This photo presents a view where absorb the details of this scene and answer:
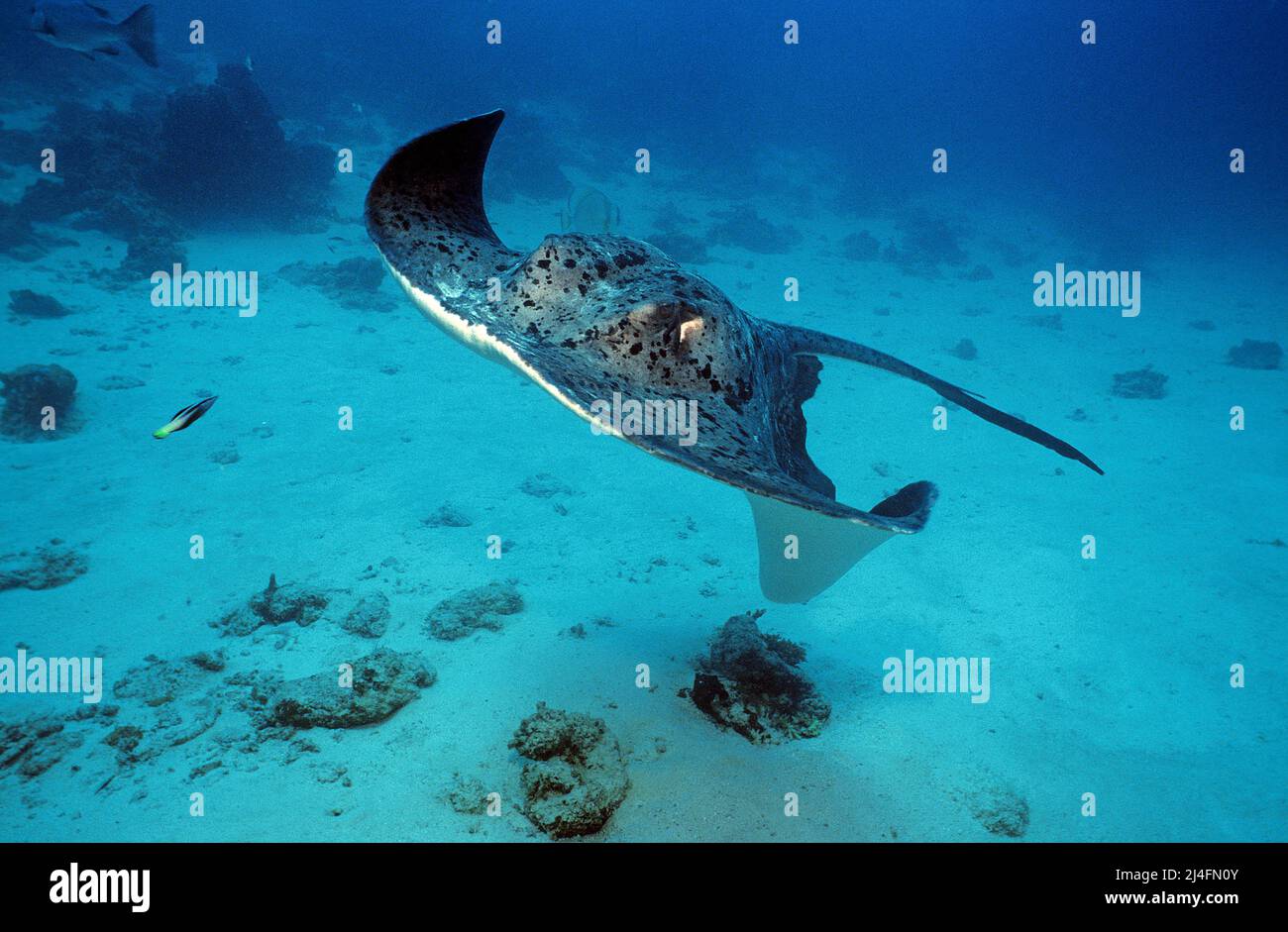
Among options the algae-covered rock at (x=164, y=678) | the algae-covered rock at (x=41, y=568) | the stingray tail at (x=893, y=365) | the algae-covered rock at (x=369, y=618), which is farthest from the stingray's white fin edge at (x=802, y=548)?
the algae-covered rock at (x=41, y=568)

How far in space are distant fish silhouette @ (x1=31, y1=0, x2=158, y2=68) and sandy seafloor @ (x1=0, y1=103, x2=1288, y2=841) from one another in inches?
188

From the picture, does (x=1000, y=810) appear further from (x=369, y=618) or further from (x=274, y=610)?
(x=274, y=610)

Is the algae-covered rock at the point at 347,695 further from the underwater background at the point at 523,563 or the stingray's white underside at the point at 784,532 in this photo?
the stingray's white underside at the point at 784,532

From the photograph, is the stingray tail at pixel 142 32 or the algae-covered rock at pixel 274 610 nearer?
the algae-covered rock at pixel 274 610

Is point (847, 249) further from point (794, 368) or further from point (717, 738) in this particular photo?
point (717, 738)

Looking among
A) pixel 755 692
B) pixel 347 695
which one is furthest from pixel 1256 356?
pixel 347 695

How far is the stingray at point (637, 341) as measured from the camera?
2537 millimetres

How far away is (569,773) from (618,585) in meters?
2.94

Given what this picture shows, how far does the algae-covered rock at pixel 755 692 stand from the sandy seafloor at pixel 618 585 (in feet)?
0.53

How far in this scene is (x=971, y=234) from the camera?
112 feet

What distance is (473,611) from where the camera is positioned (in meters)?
5.61

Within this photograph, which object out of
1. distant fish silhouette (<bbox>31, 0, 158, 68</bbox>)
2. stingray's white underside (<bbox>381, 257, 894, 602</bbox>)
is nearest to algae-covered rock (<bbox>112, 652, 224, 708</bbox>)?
stingray's white underside (<bbox>381, 257, 894, 602</bbox>)

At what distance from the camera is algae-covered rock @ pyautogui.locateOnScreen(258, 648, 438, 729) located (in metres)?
4.17

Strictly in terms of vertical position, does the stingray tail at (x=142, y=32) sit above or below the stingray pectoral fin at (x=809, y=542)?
above
